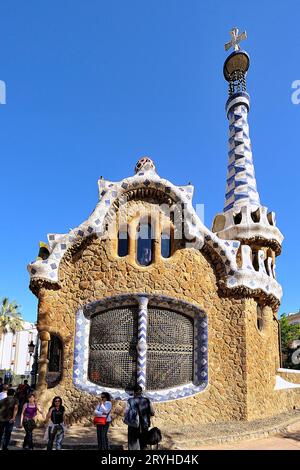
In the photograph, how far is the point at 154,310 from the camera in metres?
8.75

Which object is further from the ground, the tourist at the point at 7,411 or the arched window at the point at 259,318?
the arched window at the point at 259,318

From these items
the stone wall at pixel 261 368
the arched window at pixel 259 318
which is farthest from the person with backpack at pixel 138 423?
the arched window at pixel 259 318

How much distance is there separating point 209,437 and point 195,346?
2.30 metres

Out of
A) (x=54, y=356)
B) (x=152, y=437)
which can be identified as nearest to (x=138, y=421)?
(x=152, y=437)

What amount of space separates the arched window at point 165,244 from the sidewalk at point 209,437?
12.4 ft

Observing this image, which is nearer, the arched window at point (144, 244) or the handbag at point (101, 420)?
the handbag at point (101, 420)

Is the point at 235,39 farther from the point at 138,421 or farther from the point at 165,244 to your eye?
the point at 138,421

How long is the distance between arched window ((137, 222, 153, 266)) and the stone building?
0.08 ft

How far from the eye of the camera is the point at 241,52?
1501cm

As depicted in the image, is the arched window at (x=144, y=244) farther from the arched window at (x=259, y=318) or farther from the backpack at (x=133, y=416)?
the backpack at (x=133, y=416)

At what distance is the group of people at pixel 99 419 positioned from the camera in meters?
4.82

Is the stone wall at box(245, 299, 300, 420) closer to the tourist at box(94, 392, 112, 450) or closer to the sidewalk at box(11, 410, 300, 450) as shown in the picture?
the sidewalk at box(11, 410, 300, 450)
